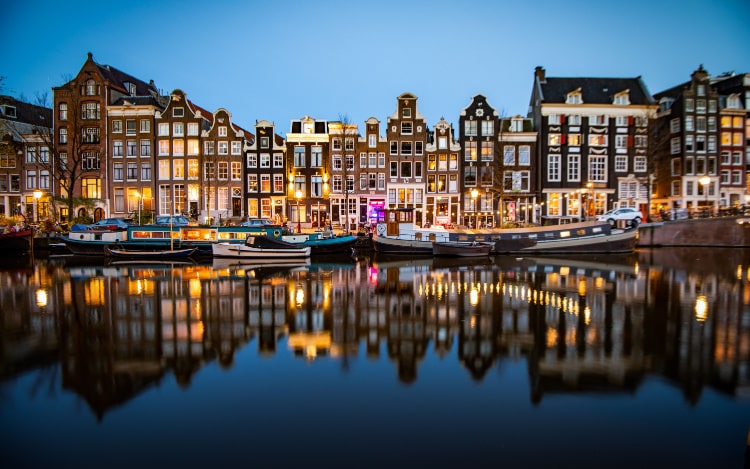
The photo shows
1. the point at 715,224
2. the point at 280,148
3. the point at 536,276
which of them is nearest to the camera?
the point at 536,276

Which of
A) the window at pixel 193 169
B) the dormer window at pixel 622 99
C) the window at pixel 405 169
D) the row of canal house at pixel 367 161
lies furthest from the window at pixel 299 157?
the dormer window at pixel 622 99

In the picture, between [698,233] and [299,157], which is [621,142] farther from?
[299,157]

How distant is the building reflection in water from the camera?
10016mm

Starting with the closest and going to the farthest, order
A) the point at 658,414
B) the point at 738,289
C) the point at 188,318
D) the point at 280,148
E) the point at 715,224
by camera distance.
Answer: the point at 658,414 → the point at 188,318 → the point at 738,289 → the point at 715,224 → the point at 280,148

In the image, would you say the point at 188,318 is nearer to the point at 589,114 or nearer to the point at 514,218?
the point at 514,218

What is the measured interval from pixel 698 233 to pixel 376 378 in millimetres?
42587

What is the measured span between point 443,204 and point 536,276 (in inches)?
1054

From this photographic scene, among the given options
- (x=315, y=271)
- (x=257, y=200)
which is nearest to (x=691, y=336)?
(x=315, y=271)

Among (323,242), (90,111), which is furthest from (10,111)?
(323,242)

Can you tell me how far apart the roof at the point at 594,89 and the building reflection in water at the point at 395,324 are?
31444mm

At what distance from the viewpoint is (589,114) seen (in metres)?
50.7

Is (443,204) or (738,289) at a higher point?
(443,204)

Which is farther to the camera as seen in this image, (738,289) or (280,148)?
(280,148)

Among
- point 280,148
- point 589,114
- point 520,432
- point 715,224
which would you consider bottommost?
point 520,432
